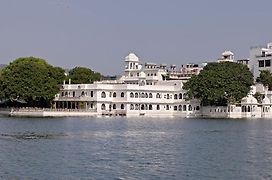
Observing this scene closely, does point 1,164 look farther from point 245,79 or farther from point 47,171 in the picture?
point 245,79

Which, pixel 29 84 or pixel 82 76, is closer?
pixel 29 84

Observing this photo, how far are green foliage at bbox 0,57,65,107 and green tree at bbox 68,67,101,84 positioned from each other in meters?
16.6

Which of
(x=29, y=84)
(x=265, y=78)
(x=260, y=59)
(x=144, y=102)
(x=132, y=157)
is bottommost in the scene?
(x=132, y=157)

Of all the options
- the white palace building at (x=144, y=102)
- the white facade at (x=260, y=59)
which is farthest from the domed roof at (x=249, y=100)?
the white facade at (x=260, y=59)

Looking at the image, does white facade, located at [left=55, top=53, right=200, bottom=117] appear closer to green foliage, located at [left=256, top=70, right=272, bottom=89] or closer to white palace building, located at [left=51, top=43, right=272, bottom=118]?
white palace building, located at [left=51, top=43, right=272, bottom=118]

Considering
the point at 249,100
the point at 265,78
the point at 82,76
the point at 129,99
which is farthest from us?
the point at 82,76

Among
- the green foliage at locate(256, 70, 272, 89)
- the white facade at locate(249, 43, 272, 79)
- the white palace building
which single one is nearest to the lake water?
the white palace building

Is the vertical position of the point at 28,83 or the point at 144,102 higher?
the point at 28,83

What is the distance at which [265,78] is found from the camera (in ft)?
319

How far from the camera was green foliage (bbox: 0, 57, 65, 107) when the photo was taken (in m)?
86.2

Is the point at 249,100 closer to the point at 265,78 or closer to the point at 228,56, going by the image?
the point at 265,78

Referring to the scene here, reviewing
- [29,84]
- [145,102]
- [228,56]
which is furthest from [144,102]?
[228,56]

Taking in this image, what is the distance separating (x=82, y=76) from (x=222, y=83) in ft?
106

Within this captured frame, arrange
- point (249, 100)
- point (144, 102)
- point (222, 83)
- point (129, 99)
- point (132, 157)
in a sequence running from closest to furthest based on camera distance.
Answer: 1. point (132, 157)
2. point (222, 83)
3. point (249, 100)
4. point (129, 99)
5. point (144, 102)
